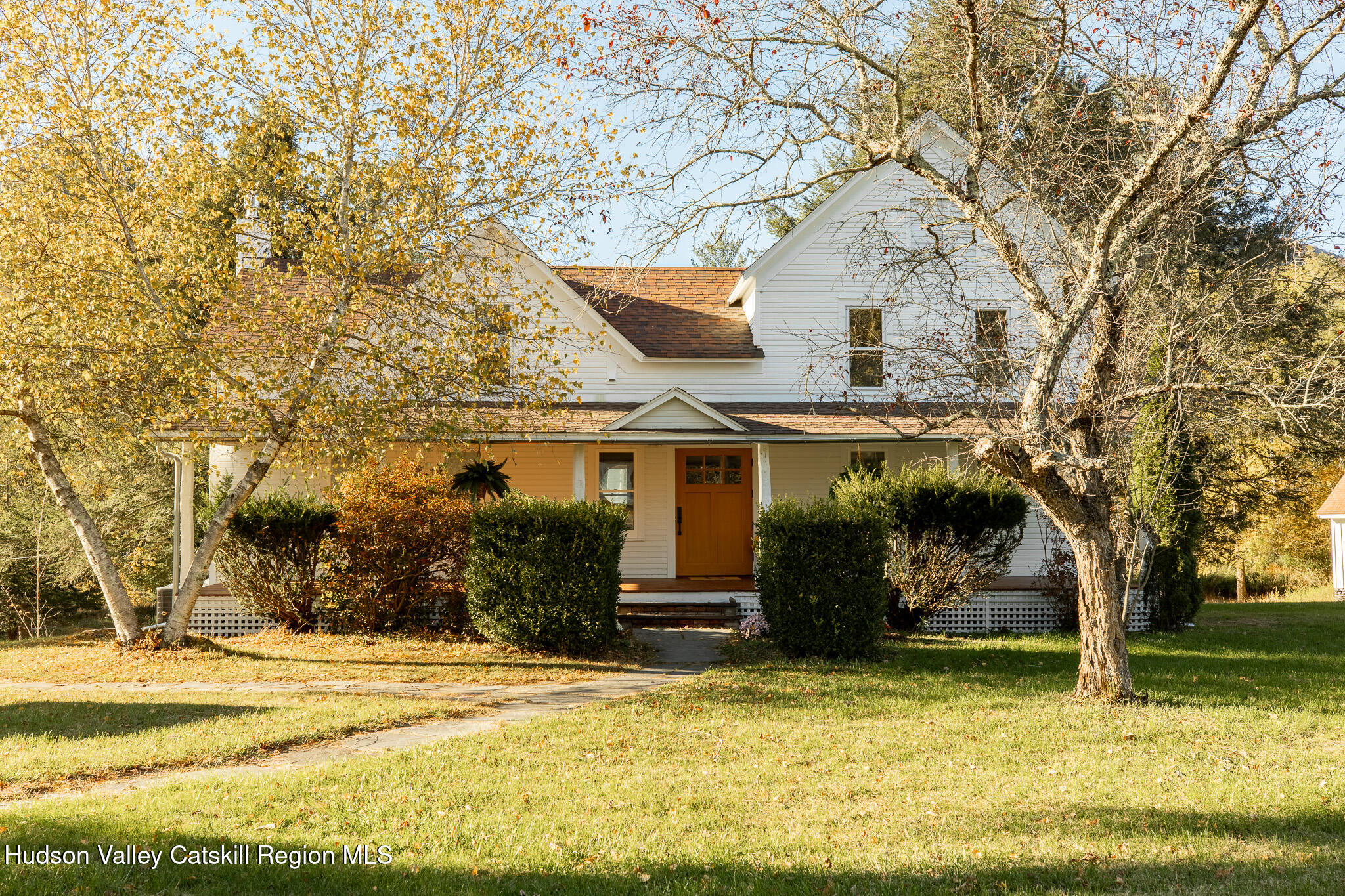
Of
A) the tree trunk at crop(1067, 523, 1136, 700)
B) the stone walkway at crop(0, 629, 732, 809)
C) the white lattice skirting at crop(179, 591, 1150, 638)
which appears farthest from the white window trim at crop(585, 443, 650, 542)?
the tree trunk at crop(1067, 523, 1136, 700)

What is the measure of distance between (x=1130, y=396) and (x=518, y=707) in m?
6.44

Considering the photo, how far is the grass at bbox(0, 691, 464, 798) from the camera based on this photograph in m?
6.79

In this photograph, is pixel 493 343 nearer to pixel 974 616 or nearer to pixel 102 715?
pixel 102 715

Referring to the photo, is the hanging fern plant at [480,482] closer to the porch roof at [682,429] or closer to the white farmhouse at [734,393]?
the porch roof at [682,429]

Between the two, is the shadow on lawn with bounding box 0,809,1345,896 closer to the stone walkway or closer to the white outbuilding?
the stone walkway

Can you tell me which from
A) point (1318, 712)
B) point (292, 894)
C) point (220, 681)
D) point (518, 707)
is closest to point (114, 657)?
point (220, 681)

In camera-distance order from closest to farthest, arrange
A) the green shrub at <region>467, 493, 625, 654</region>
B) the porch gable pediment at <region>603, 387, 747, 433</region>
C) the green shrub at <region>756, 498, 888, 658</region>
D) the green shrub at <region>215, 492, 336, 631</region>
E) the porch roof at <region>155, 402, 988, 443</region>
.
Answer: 1. the green shrub at <region>756, 498, 888, 658</region>
2. the green shrub at <region>467, 493, 625, 654</region>
3. the porch roof at <region>155, 402, 988, 443</region>
4. the green shrub at <region>215, 492, 336, 631</region>
5. the porch gable pediment at <region>603, 387, 747, 433</region>

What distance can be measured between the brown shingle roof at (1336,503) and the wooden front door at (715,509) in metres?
17.1

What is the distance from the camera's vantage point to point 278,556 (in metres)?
14.0

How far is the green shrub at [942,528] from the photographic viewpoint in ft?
45.9

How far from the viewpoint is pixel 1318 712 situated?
873cm

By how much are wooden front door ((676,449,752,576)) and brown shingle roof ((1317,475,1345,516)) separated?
17100mm

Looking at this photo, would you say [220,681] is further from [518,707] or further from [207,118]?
[207,118]

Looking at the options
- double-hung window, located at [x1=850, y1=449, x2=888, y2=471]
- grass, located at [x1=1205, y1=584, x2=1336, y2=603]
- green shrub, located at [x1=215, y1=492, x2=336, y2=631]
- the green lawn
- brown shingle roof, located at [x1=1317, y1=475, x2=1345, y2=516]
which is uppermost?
double-hung window, located at [x1=850, y1=449, x2=888, y2=471]
